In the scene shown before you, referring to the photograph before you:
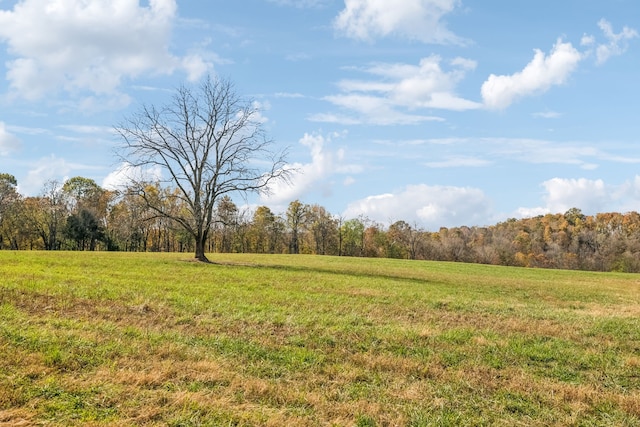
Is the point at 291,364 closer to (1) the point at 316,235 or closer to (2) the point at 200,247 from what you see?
(2) the point at 200,247

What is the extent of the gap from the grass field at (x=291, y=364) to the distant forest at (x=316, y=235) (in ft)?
223

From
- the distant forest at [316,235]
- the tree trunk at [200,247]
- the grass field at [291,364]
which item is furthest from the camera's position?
the distant forest at [316,235]

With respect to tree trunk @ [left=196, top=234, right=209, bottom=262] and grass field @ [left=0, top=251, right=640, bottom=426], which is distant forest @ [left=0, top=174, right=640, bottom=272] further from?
grass field @ [left=0, top=251, right=640, bottom=426]

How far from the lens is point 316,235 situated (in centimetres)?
10681

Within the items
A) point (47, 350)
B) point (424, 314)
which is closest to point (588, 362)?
point (424, 314)

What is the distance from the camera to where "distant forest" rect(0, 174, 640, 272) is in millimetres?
79438

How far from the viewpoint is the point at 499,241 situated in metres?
111

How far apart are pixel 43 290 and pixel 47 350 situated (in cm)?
734

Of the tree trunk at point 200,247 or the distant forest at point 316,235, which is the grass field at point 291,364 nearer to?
the tree trunk at point 200,247

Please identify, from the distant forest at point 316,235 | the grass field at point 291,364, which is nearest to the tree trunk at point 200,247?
the grass field at point 291,364

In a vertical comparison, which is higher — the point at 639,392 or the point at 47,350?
the point at 47,350

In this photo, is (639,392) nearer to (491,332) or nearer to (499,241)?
(491,332)

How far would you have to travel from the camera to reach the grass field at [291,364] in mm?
6227

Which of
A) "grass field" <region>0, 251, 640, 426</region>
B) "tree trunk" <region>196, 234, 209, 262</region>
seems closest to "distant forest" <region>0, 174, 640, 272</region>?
"tree trunk" <region>196, 234, 209, 262</region>
